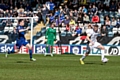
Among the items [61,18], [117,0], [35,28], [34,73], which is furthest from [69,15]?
[34,73]

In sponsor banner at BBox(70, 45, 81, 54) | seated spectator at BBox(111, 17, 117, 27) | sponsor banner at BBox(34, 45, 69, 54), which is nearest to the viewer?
sponsor banner at BBox(70, 45, 81, 54)

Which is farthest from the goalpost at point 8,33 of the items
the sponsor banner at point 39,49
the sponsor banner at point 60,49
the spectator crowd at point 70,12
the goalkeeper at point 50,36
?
the goalkeeper at point 50,36

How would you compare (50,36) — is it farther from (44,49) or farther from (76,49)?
(76,49)

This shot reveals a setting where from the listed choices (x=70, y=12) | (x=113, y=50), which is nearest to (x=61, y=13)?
(x=70, y=12)

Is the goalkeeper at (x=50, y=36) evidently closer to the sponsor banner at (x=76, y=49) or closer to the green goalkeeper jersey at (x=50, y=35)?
the green goalkeeper jersey at (x=50, y=35)

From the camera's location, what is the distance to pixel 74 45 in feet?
115

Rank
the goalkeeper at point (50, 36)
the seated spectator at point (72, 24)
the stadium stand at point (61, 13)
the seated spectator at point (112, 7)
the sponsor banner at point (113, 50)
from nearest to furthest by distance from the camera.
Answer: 1. the goalkeeper at point (50, 36)
2. the sponsor banner at point (113, 50)
3. the stadium stand at point (61, 13)
4. the seated spectator at point (72, 24)
5. the seated spectator at point (112, 7)

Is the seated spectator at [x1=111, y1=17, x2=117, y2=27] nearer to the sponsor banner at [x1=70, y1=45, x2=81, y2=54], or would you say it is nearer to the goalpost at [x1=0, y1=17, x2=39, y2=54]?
the sponsor banner at [x1=70, y1=45, x2=81, y2=54]

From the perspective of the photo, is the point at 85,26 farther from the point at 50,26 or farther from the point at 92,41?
the point at 92,41

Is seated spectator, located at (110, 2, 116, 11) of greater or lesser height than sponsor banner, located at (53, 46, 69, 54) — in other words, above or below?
above

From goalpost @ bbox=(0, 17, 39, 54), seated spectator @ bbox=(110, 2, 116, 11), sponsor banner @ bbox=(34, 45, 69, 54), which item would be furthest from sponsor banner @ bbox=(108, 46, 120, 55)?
seated spectator @ bbox=(110, 2, 116, 11)

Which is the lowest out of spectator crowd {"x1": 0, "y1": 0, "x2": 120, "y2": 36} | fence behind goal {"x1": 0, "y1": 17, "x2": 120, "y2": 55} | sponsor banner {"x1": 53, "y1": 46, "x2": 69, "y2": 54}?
sponsor banner {"x1": 53, "y1": 46, "x2": 69, "y2": 54}

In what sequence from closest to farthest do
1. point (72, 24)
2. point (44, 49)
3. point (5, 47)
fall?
point (44, 49), point (5, 47), point (72, 24)

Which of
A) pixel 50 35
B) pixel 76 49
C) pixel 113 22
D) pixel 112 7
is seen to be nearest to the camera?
pixel 50 35
